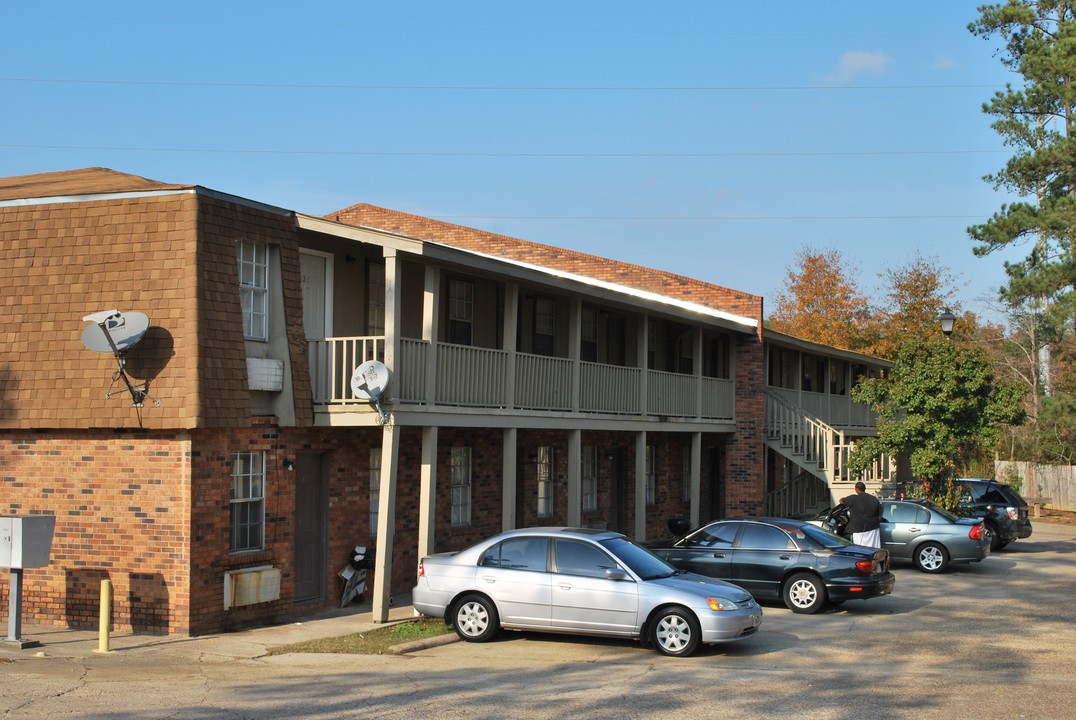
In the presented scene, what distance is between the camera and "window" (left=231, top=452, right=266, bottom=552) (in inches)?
613

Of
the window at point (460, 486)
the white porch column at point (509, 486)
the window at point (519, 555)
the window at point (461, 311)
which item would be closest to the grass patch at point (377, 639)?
the window at point (519, 555)

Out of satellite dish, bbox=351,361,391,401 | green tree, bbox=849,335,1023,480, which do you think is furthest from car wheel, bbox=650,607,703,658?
green tree, bbox=849,335,1023,480

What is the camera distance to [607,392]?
2264cm

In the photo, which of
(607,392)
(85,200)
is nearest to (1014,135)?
(607,392)

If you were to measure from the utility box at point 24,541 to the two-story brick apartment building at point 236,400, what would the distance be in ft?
3.94

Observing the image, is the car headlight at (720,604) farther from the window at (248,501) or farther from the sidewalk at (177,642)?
the window at (248,501)

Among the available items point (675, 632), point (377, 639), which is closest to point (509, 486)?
point (377, 639)

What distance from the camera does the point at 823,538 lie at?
17.6 metres

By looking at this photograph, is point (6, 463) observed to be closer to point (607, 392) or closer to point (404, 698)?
point (404, 698)

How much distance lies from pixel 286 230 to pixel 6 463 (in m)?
4.84

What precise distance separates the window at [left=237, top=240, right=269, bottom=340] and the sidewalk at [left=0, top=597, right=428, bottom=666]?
13.0ft

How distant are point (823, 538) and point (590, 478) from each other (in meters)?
8.26

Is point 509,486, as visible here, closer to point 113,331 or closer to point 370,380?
point 370,380

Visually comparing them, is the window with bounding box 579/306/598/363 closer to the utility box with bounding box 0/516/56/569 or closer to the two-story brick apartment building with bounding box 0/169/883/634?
the two-story brick apartment building with bounding box 0/169/883/634
